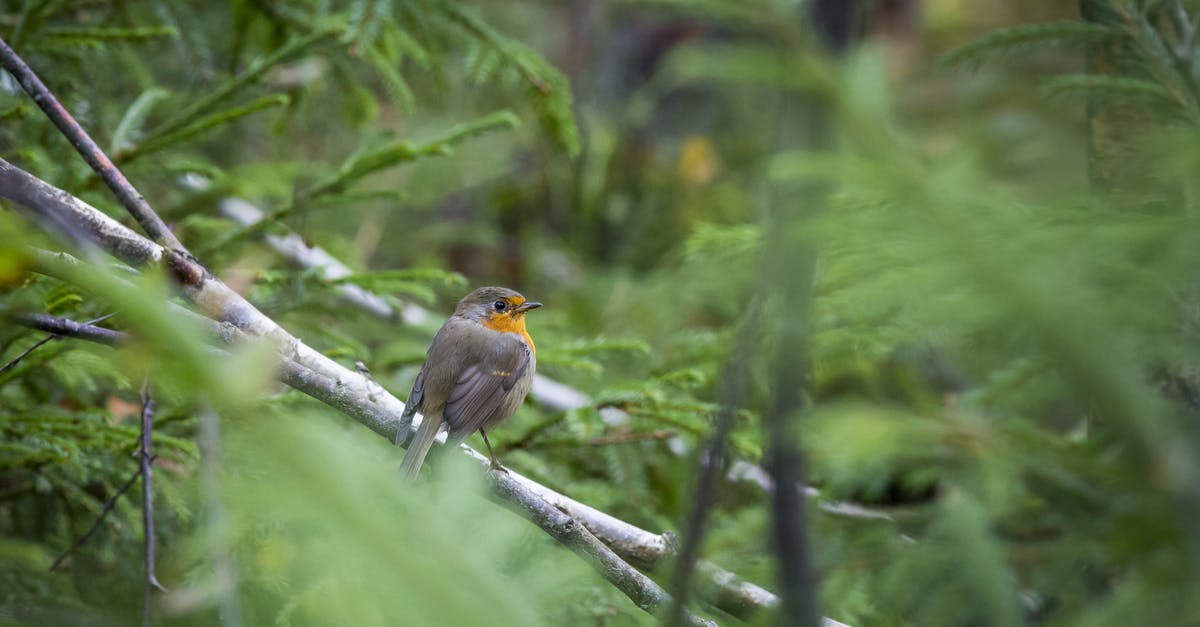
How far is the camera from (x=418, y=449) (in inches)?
136

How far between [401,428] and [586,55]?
30.5ft

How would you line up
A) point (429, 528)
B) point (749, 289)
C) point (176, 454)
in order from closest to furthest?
point (429, 528), point (176, 454), point (749, 289)

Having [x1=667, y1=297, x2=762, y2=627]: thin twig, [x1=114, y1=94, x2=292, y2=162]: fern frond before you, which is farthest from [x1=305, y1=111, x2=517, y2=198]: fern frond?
[x1=667, y1=297, x2=762, y2=627]: thin twig

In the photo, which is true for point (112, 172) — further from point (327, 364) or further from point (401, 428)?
point (401, 428)

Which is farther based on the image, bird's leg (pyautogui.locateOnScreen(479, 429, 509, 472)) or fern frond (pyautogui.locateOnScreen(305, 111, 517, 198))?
fern frond (pyautogui.locateOnScreen(305, 111, 517, 198))

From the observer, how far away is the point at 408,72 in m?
6.05

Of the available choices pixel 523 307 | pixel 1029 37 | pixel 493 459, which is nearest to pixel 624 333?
pixel 523 307

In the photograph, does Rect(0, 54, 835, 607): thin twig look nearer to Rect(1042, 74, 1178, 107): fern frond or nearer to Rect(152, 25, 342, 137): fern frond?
Rect(152, 25, 342, 137): fern frond

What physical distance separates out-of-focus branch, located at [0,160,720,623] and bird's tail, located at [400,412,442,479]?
0.74m

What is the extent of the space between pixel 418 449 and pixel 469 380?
0.60m

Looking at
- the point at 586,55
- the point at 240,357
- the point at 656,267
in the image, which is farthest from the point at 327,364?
the point at 586,55

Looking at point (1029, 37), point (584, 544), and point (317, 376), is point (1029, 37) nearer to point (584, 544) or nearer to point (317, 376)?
point (584, 544)

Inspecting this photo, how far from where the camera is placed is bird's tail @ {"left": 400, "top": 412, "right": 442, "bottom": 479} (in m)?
3.43

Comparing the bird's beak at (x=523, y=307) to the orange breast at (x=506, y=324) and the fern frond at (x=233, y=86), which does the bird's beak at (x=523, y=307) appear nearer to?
the orange breast at (x=506, y=324)
